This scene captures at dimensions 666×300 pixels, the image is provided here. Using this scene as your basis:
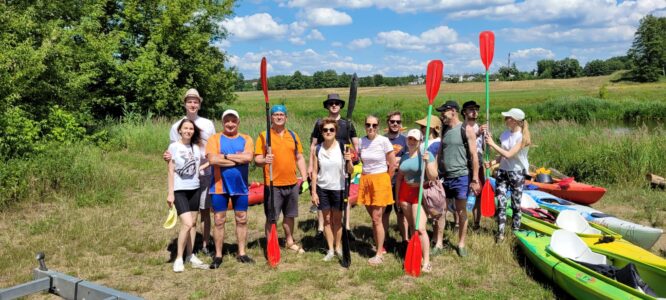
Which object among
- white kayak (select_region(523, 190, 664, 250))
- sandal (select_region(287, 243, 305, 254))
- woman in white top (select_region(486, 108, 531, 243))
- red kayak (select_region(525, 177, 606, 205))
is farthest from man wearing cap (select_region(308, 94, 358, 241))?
red kayak (select_region(525, 177, 606, 205))

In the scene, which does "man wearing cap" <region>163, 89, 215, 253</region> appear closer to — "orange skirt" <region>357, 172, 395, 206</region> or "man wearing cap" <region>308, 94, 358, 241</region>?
"man wearing cap" <region>308, 94, 358, 241</region>

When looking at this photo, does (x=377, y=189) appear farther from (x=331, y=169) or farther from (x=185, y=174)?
(x=185, y=174)

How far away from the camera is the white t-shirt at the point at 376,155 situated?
4.77 meters

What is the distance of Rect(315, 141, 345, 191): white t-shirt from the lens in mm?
4852

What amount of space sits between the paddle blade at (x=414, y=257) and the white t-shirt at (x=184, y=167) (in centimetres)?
229

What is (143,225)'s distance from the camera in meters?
6.60

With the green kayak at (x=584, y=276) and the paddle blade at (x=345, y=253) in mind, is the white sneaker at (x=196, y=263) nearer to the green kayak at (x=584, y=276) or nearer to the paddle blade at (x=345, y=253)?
the paddle blade at (x=345, y=253)

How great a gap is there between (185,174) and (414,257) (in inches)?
96.7

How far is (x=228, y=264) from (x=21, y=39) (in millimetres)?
8587

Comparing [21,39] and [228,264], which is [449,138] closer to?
[228,264]

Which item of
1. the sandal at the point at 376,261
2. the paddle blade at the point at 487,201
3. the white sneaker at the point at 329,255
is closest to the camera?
the sandal at the point at 376,261

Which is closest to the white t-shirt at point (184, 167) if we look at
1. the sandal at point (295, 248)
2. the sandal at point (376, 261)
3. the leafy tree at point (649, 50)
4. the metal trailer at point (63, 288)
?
the sandal at point (295, 248)

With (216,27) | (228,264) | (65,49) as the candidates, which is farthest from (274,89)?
(228,264)

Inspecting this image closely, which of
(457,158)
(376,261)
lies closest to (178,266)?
(376,261)
